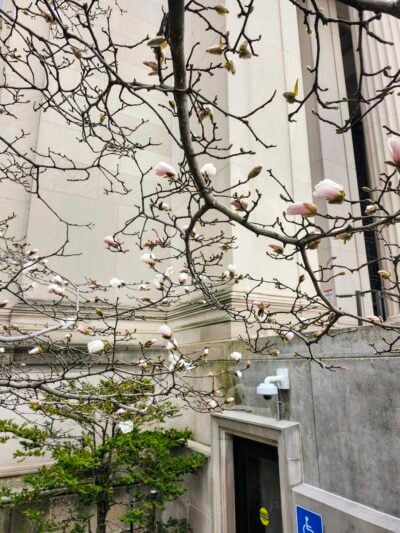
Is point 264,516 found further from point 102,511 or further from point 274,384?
point 102,511

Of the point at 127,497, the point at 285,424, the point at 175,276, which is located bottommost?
the point at 127,497

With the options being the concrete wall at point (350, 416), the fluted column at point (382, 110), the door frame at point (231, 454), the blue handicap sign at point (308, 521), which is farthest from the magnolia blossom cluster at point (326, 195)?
the fluted column at point (382, 110)

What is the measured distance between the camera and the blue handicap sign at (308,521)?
2.97m

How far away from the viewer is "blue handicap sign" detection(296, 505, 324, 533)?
117 inches

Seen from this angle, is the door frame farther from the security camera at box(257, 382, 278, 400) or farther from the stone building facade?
the security camera at box(257, 382, 278, 400)

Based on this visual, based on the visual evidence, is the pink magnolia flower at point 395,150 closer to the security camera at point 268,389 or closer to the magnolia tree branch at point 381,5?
the magnolia tree branch at point 381,5

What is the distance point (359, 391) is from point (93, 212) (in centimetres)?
535

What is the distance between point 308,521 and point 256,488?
1.20 meters

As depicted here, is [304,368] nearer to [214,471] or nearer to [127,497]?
[214,471]

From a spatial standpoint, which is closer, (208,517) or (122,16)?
(208,517)

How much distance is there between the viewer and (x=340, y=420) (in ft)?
9.93

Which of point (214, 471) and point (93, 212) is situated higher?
point (93, 212)

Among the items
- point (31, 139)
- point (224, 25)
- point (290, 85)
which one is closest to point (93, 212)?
point (31, 139)

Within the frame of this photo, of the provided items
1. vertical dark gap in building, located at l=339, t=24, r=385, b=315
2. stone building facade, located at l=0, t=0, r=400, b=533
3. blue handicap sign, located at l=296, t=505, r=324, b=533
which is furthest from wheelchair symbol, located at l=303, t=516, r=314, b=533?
vertical dark gap in building, located at l=339, t=24, r=385, b=315
